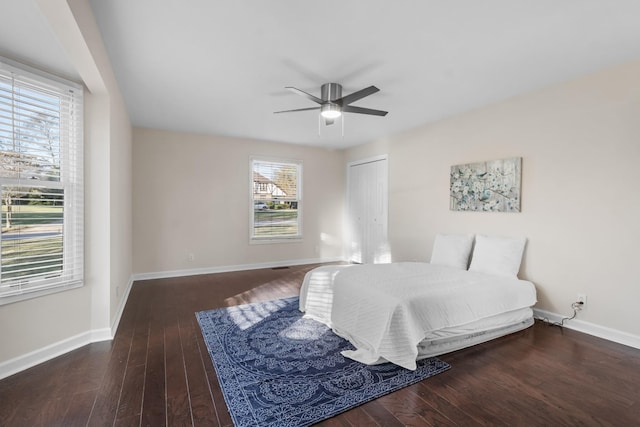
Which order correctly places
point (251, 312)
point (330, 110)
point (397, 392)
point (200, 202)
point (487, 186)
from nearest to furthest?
point (397, 392), point (330, 110), point (251, 312), point (487, 186), point (200, 202)

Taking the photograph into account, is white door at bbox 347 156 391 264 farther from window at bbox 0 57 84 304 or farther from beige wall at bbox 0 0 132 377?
window at bbox 0 57 84 304

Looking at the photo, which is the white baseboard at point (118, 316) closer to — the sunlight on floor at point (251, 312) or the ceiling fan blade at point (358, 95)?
the sunlight on floor at point (251, 312)

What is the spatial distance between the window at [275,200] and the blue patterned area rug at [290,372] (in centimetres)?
293

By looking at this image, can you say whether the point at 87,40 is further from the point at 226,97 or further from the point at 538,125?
the point at 538,125

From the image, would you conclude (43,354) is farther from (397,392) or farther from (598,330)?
(598,330)

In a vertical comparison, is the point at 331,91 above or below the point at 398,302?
above

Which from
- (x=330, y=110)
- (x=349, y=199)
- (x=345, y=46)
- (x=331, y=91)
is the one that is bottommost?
(x=349, y=199)

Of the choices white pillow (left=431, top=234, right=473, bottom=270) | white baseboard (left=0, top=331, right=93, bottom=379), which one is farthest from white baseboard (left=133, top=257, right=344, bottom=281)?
white pillow (left=431, top=234, right=473, bottom=270)

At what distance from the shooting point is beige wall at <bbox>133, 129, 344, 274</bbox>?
4.95 metres

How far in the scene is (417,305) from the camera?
7.75 ft

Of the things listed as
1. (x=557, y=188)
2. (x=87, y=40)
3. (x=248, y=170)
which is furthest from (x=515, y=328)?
(x=248, y=170)

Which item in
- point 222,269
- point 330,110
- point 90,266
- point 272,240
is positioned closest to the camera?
point 90,266

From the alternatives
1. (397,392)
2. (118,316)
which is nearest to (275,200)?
(118,316)

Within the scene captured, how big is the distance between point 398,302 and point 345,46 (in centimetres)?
213
